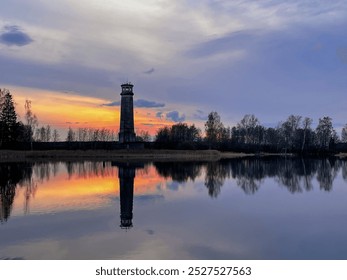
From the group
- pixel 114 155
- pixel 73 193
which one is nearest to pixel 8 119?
pixel 114 155

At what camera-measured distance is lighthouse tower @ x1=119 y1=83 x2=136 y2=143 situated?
7669cm

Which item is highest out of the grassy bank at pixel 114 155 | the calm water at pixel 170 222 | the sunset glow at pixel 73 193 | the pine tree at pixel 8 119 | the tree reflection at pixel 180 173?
the pine tree at pixel 8 119

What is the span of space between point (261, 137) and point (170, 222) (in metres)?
128

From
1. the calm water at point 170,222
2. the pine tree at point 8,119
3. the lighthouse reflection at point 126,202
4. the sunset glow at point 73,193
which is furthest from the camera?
the pine tree at point 8,119

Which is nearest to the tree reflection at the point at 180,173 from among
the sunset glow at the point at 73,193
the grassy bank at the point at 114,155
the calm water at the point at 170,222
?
the sunset glow at the point at 73,193

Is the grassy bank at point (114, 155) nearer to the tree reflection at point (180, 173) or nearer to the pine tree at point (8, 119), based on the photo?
the pine tree at point (8, 119)

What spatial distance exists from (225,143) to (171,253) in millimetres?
109276

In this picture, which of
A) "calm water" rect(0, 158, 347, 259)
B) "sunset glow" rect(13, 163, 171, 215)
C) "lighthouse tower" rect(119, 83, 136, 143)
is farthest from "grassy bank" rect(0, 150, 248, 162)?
"calm water" rect(0, 158, 347, 259)

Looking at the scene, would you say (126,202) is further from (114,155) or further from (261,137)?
(261,137)

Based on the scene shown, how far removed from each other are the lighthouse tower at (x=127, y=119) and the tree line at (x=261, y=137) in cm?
2909

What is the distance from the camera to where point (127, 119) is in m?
77.0

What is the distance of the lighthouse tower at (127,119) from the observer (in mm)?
76688

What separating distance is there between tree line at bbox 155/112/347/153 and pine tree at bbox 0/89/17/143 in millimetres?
41705

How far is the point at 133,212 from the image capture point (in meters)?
18.3
